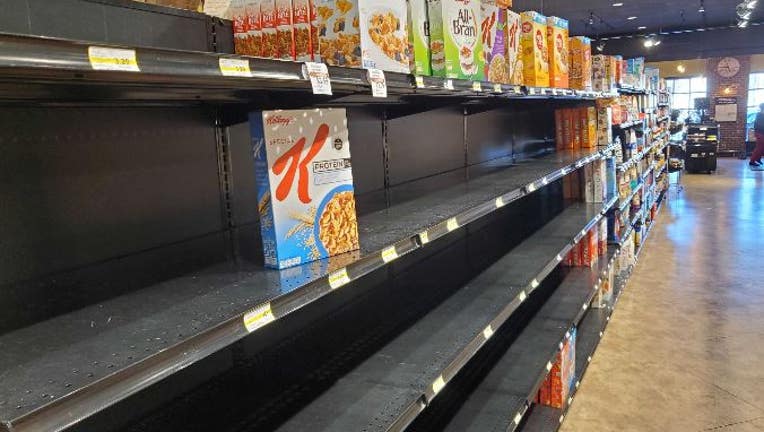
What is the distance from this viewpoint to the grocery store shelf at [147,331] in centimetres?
79

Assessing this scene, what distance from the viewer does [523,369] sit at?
8.66 ft

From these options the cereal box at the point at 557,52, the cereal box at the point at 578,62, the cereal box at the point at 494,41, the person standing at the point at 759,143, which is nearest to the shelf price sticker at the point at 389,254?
the cereal box at the point at 494,41

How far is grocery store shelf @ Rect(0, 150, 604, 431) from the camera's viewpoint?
79 cm

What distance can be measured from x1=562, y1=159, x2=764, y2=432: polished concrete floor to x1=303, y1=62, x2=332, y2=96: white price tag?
99.2 inches

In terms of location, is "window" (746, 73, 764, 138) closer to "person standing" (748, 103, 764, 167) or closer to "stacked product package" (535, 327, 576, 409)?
"person standing" (748, 103, 764, 167)

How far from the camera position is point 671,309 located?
4844 millimetres

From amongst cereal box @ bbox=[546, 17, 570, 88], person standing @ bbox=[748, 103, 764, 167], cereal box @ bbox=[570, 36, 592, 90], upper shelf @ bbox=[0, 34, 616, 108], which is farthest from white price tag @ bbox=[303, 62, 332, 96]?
person standing @ bbox=[748, 103, 764, 167]

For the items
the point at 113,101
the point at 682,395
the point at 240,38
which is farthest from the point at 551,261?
the point at 113,101

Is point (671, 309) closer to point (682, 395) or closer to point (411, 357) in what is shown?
point (682, 395)

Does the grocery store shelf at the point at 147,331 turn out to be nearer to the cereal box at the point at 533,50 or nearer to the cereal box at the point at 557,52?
the cereal box at the point at 533,50

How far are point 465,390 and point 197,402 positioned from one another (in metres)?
1.21

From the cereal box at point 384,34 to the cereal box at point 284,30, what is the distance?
199mm

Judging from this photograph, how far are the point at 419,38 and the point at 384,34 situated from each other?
305mm

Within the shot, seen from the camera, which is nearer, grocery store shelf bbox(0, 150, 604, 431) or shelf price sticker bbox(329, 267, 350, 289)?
grocery store shelf bbox(0, 150, 604, 431)
